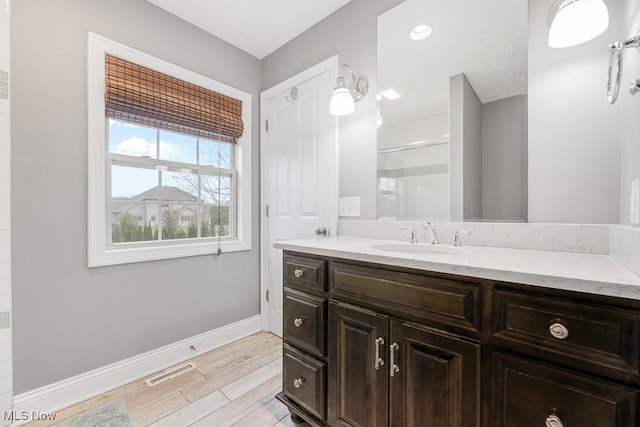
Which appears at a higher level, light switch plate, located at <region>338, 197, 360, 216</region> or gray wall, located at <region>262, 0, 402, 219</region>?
gray wall, located at <region>262, 0, 402, 219</region>

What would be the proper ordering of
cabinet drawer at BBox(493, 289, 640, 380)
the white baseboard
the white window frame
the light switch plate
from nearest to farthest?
cabinet drawer at BBox(493, 289, 640, 380), the white baseboard, the white window frame, the light switch plate

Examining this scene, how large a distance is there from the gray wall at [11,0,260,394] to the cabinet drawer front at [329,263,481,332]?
4.98ft

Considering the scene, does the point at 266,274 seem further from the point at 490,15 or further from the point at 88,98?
the point at 490,15

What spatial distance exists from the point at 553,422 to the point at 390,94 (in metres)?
1.68

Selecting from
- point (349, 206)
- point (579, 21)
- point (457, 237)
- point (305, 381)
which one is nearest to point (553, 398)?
point (457, 237)

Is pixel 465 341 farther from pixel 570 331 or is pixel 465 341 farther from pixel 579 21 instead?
pixel 579 21

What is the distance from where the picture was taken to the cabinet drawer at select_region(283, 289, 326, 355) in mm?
1257

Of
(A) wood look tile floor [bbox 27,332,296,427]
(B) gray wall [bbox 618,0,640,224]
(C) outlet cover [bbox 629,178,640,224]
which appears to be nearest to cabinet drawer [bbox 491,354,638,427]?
(C) outlet cover [bbox 629,178,640,224]

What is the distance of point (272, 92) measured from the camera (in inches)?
96.2

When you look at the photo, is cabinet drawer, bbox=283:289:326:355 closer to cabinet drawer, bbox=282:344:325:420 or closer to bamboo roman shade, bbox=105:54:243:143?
cabinet drawer, bbox=282:344:325:420

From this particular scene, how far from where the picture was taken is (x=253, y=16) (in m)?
2.01

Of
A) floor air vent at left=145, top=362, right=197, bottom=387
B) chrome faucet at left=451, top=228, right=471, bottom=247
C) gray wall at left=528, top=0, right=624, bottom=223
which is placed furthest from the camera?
floor air vent at left=145, top=362, right=197, bottom=387

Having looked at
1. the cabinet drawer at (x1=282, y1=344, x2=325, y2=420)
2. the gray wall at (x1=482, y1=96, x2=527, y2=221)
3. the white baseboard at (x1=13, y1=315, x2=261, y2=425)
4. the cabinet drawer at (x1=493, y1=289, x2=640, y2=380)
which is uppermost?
the gray wall at (x1=482, y1=96, x2=527, y2=221)

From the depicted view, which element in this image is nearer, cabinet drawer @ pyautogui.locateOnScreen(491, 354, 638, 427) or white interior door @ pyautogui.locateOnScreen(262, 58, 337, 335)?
cabinet drawer @ pyautogui.locateOnScreen(491, 354, 638, 427)
